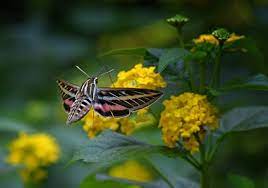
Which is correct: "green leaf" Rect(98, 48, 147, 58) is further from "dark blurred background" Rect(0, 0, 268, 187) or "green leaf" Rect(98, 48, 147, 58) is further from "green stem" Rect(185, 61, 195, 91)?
"dark blurred background" Rect(0, 0, 268, 187)

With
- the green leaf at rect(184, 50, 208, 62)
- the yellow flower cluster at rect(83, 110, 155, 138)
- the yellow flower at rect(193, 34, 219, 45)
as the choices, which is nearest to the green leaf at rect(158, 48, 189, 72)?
the green leaf at rect(184, 50, 208, 62)

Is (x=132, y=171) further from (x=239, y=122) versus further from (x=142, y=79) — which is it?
(x=142, y=79)

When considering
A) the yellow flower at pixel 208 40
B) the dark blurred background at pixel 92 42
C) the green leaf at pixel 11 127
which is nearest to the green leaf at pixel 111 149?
the yellow flower at pixel 208 40

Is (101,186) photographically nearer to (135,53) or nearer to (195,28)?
(135,53)

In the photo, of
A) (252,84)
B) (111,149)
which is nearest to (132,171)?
(111,149)

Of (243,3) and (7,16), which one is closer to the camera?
(243,3)

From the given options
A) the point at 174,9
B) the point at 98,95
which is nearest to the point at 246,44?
the point at 98,95
